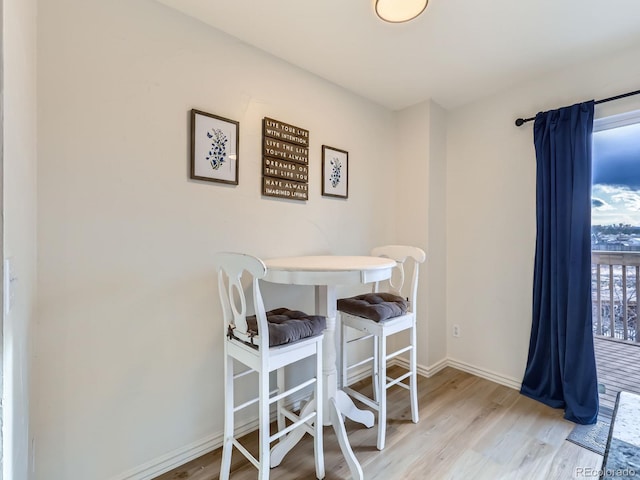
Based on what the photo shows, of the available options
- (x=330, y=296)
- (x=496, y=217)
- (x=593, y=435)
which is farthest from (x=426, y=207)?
(x=593, y=435)

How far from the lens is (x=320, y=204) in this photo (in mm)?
2301

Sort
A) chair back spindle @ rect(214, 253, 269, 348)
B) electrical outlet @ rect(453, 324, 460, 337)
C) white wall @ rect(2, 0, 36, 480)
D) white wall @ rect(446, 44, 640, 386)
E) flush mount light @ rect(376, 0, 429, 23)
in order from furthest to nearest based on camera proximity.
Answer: electrical outlet @ rect(453, 324, 460, 337), white wall @ rect(446, 44, 640, 386), flush mount light @ rect(376, 0, 429, 23), chair back spindle @ rect(214, 253, 269, 348), white wall @ rect(2, 0, 36, 480)

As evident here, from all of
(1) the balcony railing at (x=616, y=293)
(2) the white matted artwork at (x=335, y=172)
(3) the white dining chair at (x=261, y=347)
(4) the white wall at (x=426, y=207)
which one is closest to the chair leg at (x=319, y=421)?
(3) the white dining chair at (x=261, y=347)

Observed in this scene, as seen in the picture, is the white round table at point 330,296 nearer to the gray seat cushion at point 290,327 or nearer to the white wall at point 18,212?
the gray seat cushion at point 290,327

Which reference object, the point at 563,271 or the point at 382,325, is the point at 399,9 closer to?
the point at 382,325

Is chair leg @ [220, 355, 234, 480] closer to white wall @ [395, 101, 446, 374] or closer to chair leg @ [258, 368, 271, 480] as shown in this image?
chair leg @ [258, 368, 271, 480]

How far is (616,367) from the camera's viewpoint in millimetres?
2115

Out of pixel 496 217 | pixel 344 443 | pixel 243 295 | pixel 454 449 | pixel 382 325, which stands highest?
pixel 496 217

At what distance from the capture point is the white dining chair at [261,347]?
1.32 meters

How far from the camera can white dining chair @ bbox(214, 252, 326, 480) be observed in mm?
1320

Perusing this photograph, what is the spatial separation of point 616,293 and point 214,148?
282 cm

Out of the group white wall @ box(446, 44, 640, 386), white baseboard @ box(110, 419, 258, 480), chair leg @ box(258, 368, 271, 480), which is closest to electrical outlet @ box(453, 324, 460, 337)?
white wall @ box(446, 44, 640, 386)

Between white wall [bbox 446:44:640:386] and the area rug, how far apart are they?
525 mm

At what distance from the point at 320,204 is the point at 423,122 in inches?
48.3
